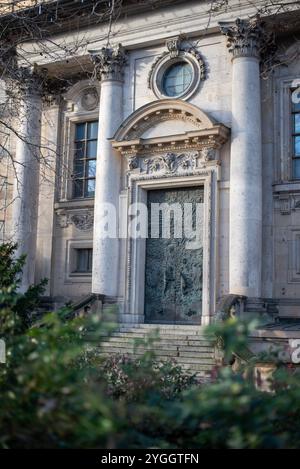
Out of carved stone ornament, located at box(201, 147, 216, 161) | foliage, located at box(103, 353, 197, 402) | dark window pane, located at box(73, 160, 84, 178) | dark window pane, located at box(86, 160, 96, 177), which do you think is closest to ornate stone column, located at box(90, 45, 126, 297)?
dark window pane, located at box(86, 160, 96, 177)

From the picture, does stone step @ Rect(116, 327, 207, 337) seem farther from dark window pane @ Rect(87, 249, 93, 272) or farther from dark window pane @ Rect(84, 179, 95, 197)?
dark window pane @ Rect(84, 179, 95, 197)

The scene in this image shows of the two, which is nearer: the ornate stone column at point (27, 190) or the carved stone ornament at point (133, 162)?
the carved stone ornament at point (133, 162)

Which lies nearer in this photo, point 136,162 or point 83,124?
point 136,162

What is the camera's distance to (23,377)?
3588 millimetres

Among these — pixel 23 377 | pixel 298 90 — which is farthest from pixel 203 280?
pixel 23 377

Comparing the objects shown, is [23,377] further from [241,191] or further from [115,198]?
[115,198]

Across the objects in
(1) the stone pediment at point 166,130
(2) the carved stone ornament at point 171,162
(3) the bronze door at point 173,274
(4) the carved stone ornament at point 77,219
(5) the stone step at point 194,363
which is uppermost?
(1) the stone pediment at point 166,130

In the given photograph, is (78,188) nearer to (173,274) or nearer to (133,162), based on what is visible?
(133,162)

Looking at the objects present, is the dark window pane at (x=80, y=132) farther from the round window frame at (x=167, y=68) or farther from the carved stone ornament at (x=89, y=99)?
the round window frame at (x=167, y=68)

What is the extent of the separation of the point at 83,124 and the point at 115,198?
370 cm

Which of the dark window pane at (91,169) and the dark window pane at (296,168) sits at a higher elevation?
the dark window pane at (91,169)

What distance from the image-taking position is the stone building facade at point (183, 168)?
49.2 feet

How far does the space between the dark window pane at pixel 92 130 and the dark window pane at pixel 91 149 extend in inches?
7.4

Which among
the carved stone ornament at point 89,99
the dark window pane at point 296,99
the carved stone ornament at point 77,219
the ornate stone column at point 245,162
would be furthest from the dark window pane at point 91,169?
the dark window pane at point 296,99
